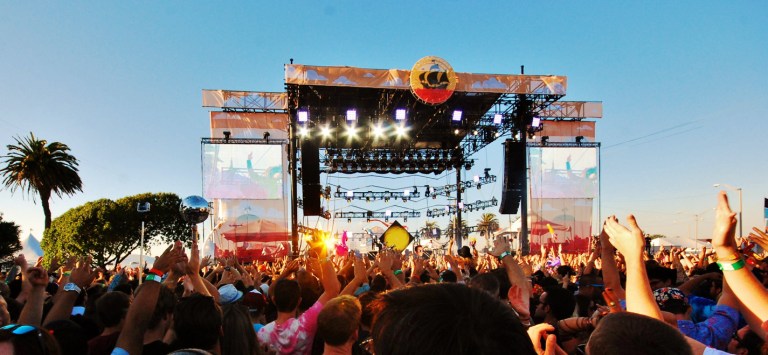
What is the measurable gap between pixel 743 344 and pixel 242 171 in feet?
77.9

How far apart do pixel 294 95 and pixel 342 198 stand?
33.3 feet

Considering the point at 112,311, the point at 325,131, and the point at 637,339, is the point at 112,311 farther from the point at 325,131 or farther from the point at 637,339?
the point at 325,131

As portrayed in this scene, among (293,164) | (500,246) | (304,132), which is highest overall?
(304,132)

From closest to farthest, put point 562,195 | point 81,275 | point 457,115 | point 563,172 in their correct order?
1. point 81,275
2. point 457,115
3. point 563,172
4. point 562,195

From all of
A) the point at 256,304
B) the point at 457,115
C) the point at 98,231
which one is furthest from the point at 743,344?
the point at 98,231

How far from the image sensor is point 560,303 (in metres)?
4.63

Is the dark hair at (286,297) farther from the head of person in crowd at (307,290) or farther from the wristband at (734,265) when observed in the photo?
the wristband at (734,265)

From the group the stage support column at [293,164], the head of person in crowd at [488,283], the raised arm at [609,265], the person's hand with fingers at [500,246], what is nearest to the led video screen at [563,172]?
the stage support column at [293,164]

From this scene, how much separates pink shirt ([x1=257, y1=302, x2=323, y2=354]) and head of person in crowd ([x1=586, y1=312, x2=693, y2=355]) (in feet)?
7.79

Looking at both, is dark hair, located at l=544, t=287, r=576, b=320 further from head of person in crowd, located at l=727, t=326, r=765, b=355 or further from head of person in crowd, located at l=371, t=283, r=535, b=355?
head of person in crowd, located at l=371, t=283, r=535, b=355

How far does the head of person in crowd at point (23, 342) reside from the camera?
7.47 feet

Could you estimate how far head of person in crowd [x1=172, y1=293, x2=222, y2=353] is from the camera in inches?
111

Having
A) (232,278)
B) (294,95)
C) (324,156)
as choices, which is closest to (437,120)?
(294,95)

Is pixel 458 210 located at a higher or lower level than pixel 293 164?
lower
